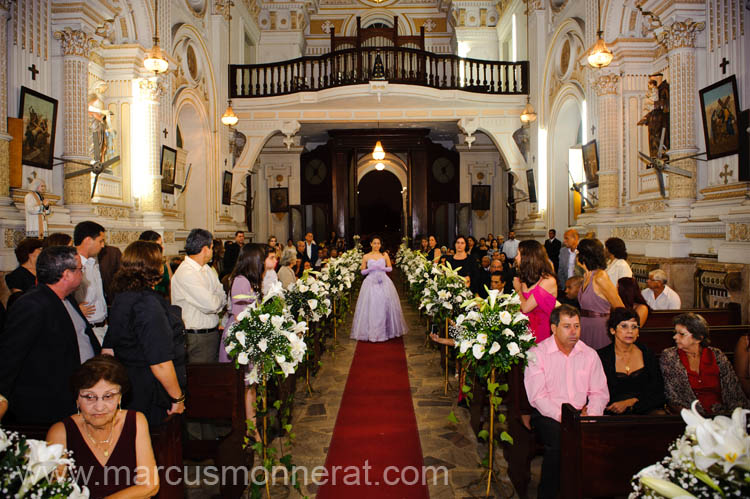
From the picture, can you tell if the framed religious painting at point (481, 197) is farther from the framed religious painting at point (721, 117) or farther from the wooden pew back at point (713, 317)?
the wooden pew back at point (713, 317)

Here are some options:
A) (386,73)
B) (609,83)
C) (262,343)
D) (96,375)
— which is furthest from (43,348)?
(386,73)

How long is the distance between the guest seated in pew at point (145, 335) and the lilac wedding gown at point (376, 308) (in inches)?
227

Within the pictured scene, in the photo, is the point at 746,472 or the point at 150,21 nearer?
the point at 746,472

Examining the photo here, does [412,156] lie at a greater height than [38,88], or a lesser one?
greater

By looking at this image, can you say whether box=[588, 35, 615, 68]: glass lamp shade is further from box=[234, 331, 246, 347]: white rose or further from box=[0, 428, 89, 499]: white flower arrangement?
box=[0, 428, 89, 499]: white flower arrangement

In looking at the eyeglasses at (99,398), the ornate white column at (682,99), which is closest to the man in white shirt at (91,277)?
the eyeglasses at (99,398)

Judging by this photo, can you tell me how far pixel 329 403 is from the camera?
545cm

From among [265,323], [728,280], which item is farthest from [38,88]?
[728,280]

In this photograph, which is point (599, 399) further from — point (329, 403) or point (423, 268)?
point (423, 268)

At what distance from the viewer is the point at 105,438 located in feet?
7.17

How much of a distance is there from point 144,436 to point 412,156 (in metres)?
16.7

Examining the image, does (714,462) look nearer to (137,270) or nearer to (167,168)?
(137,270)

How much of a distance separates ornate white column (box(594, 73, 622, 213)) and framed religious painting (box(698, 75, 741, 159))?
246cm

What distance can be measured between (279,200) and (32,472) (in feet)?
58.0
